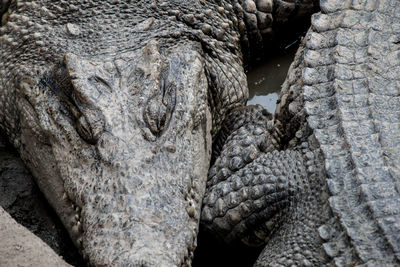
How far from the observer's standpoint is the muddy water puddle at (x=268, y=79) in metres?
4.04

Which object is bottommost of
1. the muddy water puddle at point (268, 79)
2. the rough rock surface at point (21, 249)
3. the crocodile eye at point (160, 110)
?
the muddy water puddle at point (268, 79)

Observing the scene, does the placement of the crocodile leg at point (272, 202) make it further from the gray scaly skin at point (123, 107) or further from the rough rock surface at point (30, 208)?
the rough rock surface at point (30, 208)

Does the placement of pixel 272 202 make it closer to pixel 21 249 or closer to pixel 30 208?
pixel 21 249

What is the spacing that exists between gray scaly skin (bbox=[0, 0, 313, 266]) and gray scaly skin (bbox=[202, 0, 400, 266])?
0.26m

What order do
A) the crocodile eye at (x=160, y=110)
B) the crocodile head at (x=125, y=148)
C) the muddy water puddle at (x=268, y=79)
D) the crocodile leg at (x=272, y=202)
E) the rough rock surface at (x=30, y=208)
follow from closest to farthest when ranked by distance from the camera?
the crocodile head at (x=125, y=148)
the crocodile leg at (x=272, y=202)
the crocodile eye at (x=160, y=110)
the rough rock surface at (x=30, y=208)
the muddy water puddle at (x=268, y=79)

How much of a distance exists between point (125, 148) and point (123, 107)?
0.83ft

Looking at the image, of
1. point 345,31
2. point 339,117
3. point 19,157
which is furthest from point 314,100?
point 19,157

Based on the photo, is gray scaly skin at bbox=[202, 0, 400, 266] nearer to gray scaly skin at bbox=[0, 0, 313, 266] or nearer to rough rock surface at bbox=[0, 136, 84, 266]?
gray scaly skin at bbox=[0, 0, 313, 266]

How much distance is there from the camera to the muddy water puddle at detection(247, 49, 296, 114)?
159 inches

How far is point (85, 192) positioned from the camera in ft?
8.32

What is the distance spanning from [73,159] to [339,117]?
1.29 m

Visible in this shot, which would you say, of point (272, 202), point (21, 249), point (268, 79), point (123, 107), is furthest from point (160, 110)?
point (268, 79)

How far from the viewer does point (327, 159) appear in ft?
8.46

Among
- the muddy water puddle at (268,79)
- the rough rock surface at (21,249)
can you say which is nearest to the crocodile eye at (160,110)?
the rough rock surface at (21,249)
